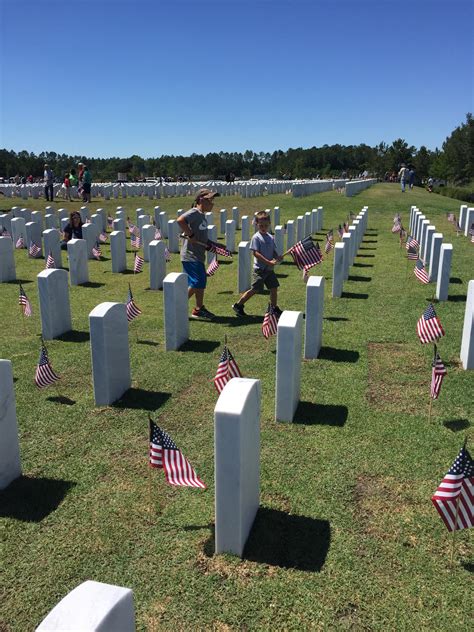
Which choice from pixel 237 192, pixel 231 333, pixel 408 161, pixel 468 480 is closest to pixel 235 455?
pixel 468 480

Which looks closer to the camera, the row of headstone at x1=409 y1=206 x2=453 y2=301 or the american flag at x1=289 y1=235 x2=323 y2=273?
the american flag at x1=289 y1=235 x2=323 y2=273

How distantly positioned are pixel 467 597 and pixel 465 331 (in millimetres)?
4113

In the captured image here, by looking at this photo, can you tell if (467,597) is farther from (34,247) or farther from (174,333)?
(34,247)

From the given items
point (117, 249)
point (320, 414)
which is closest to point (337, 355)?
point (320, 414)

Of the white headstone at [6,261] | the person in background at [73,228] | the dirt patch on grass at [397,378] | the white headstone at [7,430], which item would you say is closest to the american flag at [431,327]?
the dirt patch on grass at [397,378]

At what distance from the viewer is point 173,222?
1769cm

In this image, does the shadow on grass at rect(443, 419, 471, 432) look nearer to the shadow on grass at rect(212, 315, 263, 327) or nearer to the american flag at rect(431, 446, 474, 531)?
the american flag at rect(431, 446, 474, 531)

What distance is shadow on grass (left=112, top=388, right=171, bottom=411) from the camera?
6.21 m

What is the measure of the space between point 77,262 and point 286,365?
26.6ft

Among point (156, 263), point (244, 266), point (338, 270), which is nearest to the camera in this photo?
point (338, 270)

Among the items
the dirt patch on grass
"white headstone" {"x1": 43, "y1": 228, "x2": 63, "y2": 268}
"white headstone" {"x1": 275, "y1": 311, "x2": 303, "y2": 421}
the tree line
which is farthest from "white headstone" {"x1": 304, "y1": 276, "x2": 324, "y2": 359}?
the tree line

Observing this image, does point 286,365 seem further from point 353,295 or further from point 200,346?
point 353,295

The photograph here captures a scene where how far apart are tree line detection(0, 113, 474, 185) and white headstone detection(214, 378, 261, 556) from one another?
72.1m

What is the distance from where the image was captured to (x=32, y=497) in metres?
4.57
